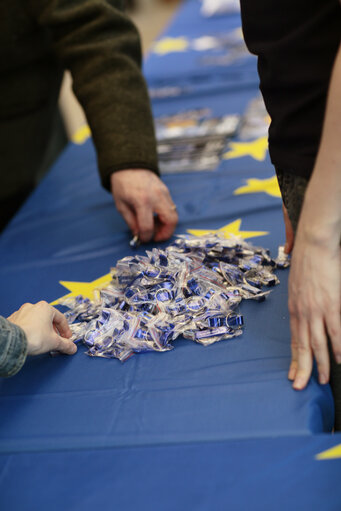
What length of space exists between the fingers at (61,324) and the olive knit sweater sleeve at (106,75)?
0.44 m

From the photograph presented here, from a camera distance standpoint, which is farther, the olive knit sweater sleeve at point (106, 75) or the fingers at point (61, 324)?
the olive knit sweater sleeve at point (106, 75)

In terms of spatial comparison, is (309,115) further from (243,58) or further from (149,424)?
(243,58)

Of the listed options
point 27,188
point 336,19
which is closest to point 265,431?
point 336,19

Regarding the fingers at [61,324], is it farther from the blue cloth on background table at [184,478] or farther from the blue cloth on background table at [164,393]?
the blue cloth on background table at [184,478]

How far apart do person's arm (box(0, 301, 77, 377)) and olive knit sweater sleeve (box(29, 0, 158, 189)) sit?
450 mm

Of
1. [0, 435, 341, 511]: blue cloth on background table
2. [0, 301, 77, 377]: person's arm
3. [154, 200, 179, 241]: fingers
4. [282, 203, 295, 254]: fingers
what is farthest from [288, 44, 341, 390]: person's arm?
[154, 200, 179, 241]: fingers

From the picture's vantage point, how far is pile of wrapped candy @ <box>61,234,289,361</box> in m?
0.95

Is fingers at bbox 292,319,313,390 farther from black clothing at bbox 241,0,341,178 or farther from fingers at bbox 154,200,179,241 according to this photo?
fingers at bbox 154,200,179,241

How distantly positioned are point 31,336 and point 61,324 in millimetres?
101

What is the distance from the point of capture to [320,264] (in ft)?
2.38

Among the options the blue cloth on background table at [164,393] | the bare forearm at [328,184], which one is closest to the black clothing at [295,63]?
the bare forearm at [328,184]

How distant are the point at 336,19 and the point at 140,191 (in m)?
0.63

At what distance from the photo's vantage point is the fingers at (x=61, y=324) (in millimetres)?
969

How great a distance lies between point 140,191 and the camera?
1242 millimetres
